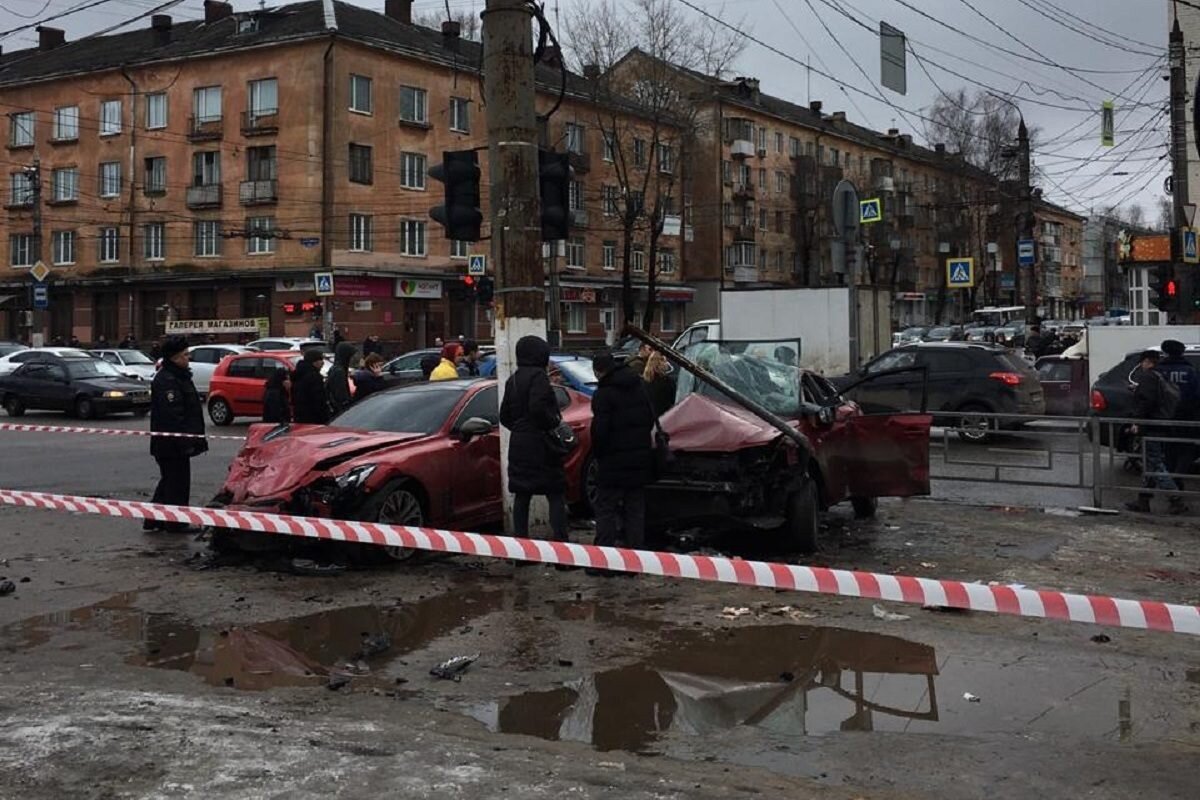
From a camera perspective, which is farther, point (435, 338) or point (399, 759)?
point (435, 338)

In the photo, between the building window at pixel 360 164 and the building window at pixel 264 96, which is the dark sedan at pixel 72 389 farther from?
the building window at pixel 264 96

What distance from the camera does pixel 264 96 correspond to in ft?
156

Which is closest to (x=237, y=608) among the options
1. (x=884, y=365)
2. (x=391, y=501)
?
(x=391, y=501)

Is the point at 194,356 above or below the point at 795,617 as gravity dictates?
above

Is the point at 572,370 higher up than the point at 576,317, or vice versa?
the point at 576,317

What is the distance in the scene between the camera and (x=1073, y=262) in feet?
413

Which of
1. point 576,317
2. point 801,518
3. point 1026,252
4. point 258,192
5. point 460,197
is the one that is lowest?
point 801,518

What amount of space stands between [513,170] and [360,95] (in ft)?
132

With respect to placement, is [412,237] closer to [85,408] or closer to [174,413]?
[85,408]

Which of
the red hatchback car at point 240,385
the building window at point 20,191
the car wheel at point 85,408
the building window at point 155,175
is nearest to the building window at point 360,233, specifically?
the building window at point 155,175

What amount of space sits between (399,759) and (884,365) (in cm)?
1674

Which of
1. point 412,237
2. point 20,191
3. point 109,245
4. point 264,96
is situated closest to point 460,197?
point 412,237

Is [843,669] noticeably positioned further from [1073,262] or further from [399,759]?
[1073,262]

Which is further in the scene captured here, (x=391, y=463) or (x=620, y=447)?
(x=391, y=463)
